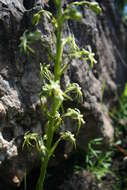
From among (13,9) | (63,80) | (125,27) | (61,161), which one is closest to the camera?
(13,9)

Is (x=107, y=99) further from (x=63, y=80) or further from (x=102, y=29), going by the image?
(x=63, y=80)

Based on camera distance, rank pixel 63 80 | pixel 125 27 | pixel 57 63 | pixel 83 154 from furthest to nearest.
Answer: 1. pixel 125 27
2. pixel 83 154
3. pixel 63 80
4. pixel 57 63

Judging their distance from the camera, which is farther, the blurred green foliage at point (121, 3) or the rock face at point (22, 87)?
the blurred green foliage at point (121, 3)

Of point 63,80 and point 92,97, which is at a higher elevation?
point 63,80

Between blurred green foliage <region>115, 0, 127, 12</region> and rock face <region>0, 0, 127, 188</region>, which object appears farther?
blurred green foliage <region>115, 0, 127, 12</region>

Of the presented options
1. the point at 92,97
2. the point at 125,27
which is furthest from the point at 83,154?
the point at 125,27

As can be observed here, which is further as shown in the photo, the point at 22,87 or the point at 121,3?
the point at 121,3

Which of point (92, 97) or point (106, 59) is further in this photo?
point (106, 59)

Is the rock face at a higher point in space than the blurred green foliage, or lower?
lower

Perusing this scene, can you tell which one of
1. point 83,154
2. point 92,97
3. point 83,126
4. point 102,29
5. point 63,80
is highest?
point 102,29

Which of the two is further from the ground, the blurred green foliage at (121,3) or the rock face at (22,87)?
the blurred green foliage at (121,3)

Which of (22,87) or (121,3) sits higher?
(121,3)
